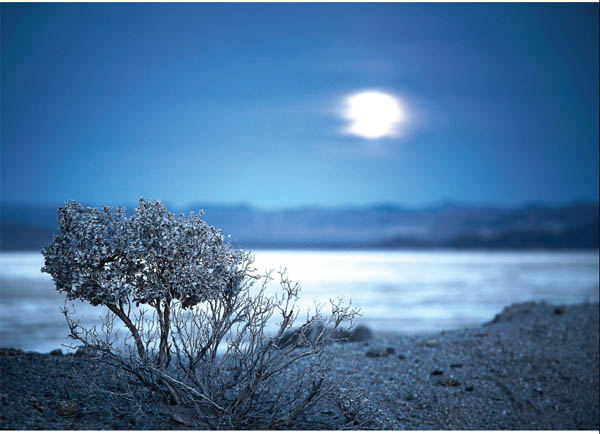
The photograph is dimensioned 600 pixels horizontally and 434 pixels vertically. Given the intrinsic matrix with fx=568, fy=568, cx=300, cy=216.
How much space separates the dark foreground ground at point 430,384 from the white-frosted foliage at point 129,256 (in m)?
1.08

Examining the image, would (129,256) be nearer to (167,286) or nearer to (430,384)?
(167,286)

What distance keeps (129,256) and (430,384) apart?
5643mm

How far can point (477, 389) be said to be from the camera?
9281 mm

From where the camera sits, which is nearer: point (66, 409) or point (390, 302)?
point (66, 409)

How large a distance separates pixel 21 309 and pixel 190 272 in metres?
15.3

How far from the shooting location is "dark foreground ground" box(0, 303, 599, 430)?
6.06 metres

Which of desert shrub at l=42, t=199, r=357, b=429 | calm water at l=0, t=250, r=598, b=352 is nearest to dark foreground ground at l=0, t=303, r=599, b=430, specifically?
desert shrub at l=42, t=199, r=357, b=429

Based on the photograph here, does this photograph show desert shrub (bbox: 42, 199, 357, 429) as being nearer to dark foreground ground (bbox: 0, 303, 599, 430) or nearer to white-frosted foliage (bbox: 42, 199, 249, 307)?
white-frosted foliage (bbox: 42, 199, 249, 307)

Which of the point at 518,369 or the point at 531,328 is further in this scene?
the point at 531,328

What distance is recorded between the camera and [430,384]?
29.8ft

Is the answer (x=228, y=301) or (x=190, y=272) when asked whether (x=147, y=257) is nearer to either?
(x=190, y=272)

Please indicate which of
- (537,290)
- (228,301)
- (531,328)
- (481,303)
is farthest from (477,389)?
(537,290)

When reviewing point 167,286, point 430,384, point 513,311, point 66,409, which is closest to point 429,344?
point 430,384

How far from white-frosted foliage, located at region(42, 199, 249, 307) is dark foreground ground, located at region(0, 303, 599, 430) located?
42.5 inches
